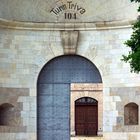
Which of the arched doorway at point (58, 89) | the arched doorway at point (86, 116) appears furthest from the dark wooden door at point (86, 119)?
the arched doorway at point (58, 89)

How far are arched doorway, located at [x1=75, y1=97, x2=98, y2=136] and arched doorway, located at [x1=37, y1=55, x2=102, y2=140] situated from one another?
34.9 feet

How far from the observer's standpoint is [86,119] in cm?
2830

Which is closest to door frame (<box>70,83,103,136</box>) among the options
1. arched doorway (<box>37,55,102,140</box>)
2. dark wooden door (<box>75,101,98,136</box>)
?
dark wooden door (<box>75,101,98,136</box>)

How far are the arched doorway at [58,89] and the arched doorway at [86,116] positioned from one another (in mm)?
10637

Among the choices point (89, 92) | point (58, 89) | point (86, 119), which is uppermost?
point (89, 92)

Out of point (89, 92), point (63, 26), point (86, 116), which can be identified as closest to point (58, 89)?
point (63, 26)

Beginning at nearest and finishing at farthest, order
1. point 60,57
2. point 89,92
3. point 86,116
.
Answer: point 60,57
point 89,92
point 86,116

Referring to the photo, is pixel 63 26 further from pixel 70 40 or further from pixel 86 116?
pixel 86 116

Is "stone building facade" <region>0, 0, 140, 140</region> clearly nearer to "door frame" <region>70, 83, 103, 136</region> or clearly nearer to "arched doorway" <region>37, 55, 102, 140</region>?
"arched doorway" <region>37, 55, 102, 140</region>

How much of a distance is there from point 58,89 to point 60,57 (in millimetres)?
1009

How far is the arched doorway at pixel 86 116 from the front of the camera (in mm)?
28078

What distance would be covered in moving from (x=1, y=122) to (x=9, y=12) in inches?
134

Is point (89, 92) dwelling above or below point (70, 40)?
below

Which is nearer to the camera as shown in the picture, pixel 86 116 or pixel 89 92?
pixel 89 92
